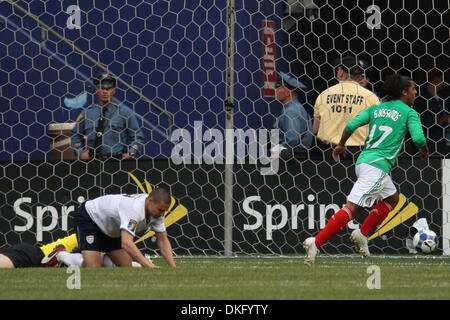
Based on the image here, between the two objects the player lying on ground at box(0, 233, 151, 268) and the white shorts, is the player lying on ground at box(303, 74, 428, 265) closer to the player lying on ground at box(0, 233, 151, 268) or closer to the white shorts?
the white shorts

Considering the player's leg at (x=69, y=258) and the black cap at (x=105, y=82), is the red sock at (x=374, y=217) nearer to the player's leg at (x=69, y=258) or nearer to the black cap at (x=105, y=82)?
the player's leg at (x=69, y=258)

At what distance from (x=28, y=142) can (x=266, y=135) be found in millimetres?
2762

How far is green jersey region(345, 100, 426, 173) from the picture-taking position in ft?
30.5

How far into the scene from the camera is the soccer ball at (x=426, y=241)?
1061 centimetres

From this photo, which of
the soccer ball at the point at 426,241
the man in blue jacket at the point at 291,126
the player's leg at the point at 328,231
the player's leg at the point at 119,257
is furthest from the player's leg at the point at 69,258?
the soccer ball at the point at 426,241

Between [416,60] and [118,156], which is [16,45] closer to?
[118,156]

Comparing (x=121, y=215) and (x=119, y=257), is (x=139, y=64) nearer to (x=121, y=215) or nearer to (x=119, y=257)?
(x=119, y=257)

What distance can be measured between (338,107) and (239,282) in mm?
4446

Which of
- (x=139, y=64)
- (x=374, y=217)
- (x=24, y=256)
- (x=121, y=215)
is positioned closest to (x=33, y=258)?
(x=24, y=256)

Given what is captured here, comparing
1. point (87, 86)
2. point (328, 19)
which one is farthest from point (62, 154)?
point (328, 19)

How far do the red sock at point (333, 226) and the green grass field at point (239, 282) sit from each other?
0.23 metres

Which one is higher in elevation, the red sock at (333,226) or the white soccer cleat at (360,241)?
the red sock at (333,226)

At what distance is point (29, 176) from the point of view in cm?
1098

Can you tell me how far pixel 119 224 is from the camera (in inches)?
350
